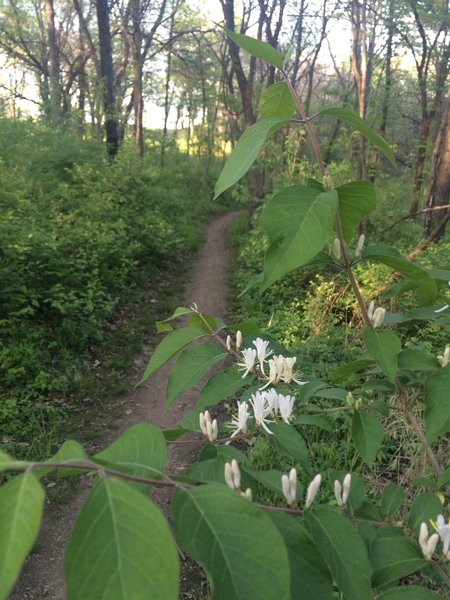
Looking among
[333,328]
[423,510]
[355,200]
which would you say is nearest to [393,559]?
[423,510]

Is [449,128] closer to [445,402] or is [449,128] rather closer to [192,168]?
[445,402]

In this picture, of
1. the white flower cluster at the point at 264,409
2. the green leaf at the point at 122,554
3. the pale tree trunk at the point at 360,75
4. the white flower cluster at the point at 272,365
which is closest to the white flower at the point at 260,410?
the white flower cluster at the point at 264,409

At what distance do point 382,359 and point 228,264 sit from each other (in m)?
9.75

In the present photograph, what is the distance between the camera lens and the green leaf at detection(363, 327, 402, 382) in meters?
0.92

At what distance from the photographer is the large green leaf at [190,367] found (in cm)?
103

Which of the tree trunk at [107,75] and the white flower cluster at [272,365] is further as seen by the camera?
the tree trunk at [107,75]

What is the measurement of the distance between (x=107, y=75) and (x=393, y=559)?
1480 cm

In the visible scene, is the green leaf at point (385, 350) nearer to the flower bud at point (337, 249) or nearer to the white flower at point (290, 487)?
the flower bud at point (337, 249)

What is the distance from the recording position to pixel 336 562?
2.09ft

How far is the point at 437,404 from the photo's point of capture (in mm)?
868

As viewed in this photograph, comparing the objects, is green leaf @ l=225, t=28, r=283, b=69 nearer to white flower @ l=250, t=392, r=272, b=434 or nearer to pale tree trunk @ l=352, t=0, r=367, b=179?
white flower @ l=250, t=392, r=272, b=434

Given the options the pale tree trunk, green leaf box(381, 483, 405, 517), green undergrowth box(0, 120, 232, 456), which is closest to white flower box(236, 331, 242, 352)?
green leaf box(381, 483, 405, 517)

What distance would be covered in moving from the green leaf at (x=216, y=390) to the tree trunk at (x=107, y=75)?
1319 cm

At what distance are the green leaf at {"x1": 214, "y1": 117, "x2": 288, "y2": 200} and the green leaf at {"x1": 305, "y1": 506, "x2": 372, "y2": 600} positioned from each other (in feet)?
1.79
